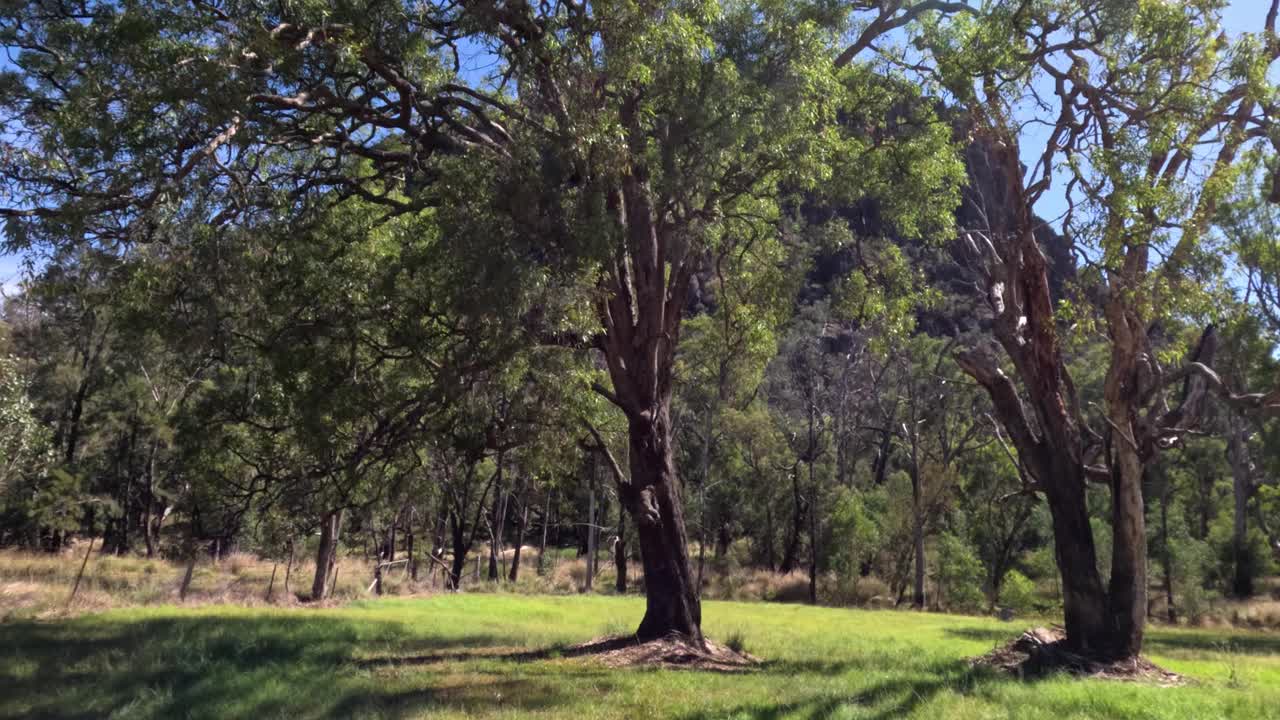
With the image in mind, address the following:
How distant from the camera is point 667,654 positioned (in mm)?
13336

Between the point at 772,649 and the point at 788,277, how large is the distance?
264 inches

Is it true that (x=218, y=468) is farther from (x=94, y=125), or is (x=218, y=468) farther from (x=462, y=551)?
(x=462, y=551)

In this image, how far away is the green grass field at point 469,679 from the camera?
871 centimetres

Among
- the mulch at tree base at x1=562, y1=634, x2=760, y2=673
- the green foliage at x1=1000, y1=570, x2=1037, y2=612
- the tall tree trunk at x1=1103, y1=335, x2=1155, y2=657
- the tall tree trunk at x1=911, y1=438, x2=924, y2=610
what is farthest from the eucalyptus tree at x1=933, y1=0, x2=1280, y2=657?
the tall tree trunk at x1=911, y1=438, x2=924, y2=610

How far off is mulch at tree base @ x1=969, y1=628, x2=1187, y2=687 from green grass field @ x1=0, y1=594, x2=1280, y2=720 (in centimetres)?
48

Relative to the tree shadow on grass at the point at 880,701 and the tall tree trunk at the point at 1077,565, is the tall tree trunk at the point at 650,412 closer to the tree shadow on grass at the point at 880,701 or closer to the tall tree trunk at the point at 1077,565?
the tree shadow on grass at the point at 880,701

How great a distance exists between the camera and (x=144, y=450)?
160 ft

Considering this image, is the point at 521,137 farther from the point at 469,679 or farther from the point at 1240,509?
the point at 1240,509

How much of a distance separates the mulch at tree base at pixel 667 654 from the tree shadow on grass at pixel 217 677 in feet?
7.24

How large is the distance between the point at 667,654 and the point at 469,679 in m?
3.37

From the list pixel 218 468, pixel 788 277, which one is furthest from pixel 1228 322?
pixel 218 468

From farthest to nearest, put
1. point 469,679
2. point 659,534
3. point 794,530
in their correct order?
1. point 794,530
2. point 659,534
3. point 469,679

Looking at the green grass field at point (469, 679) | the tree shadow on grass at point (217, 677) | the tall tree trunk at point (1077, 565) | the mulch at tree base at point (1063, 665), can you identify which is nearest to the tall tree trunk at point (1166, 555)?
the green grass field at point (469, 679)

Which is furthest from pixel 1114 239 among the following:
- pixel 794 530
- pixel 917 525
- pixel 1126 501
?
pixel 794 530
